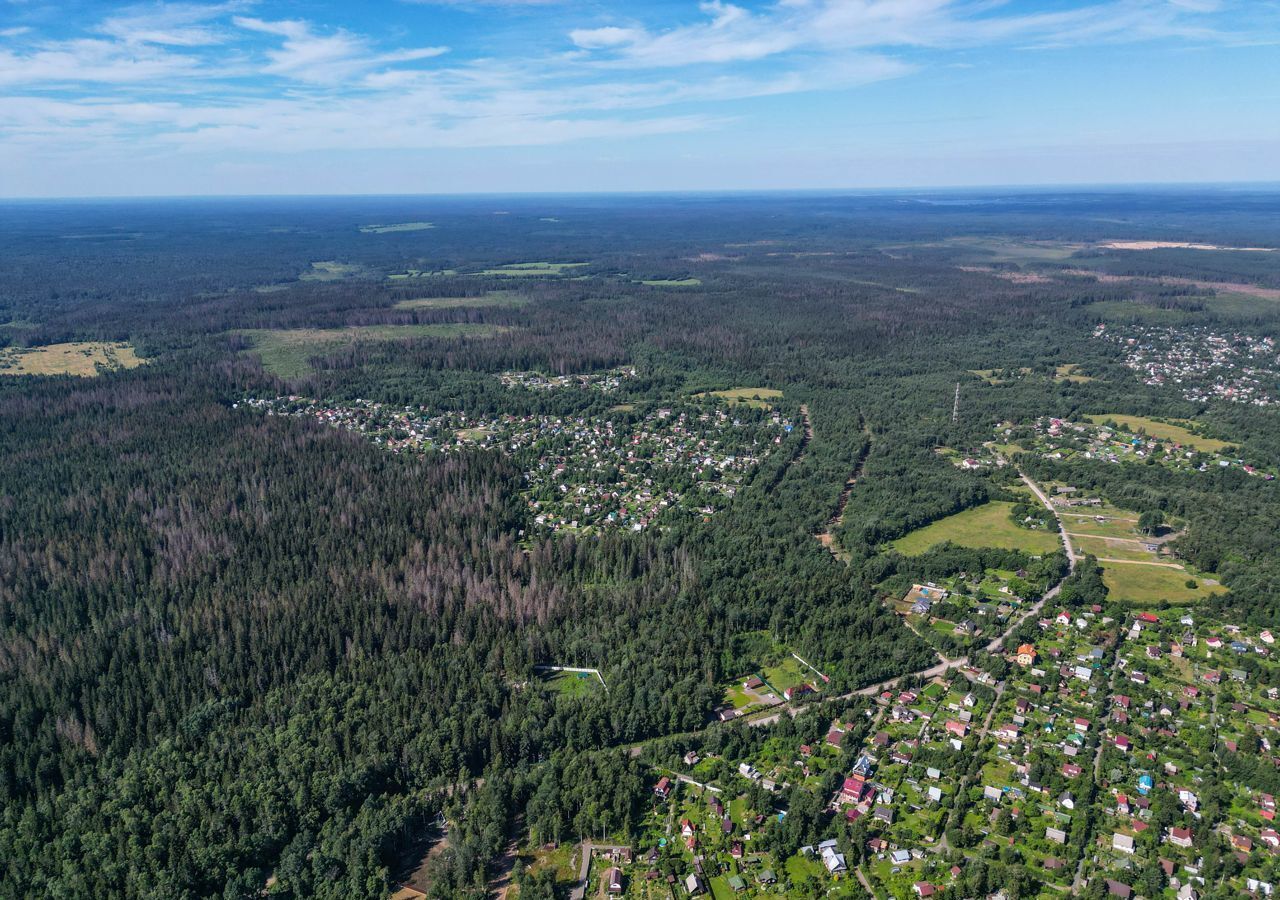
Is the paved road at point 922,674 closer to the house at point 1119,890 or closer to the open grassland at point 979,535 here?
the open grassland at point 979,535

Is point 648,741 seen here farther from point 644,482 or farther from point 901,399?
point 901,399

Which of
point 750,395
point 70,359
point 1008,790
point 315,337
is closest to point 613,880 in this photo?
point 1008,790

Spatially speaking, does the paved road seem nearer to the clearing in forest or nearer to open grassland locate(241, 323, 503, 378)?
the clearing in forest

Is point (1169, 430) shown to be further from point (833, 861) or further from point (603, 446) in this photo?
point (833, 861)

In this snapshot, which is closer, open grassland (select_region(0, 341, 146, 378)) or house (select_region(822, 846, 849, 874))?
house (select_region(822, 846, 849, 874))

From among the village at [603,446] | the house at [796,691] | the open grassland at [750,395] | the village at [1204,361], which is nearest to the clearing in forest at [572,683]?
the house at [796,691]

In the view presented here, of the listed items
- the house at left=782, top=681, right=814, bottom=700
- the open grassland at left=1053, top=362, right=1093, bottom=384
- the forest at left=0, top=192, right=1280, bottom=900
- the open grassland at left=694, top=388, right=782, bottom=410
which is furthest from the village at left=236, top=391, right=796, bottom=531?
the open grassland at left=1053, top=362, right=1093, bottom=384
